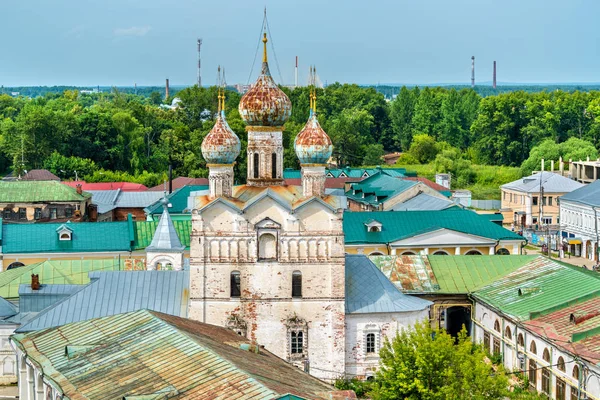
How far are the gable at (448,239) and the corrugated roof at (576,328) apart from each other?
18704mm

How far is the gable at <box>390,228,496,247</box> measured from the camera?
208ft

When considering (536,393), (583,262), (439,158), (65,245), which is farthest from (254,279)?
Answer: (439,158)

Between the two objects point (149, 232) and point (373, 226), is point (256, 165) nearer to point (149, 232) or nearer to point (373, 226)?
point (149, 232)

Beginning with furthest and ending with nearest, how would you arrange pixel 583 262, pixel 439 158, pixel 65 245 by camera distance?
pixel 439 158 → pixel 583 262 → pixel 65 245

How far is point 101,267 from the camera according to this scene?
175 ft

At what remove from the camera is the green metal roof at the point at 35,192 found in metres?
77.9

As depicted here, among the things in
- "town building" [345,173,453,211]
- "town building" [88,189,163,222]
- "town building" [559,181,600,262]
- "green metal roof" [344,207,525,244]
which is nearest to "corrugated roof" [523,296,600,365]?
"green metal roof" [344,207,525,244]

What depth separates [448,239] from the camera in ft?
208

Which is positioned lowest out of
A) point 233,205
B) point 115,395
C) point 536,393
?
point 536,393

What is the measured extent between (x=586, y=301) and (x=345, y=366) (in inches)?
370

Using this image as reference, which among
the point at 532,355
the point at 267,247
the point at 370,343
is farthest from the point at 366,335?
the point at 532,355

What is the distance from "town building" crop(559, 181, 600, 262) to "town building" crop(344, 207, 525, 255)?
16.5 m

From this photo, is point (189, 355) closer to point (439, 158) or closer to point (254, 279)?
point (254, 279)

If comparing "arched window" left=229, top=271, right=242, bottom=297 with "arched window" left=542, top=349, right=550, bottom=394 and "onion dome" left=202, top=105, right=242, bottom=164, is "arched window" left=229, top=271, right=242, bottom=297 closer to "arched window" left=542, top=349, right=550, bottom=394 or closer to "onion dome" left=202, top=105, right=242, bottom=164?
"onion dome" left=202, top=105, right=242, bottom=164
